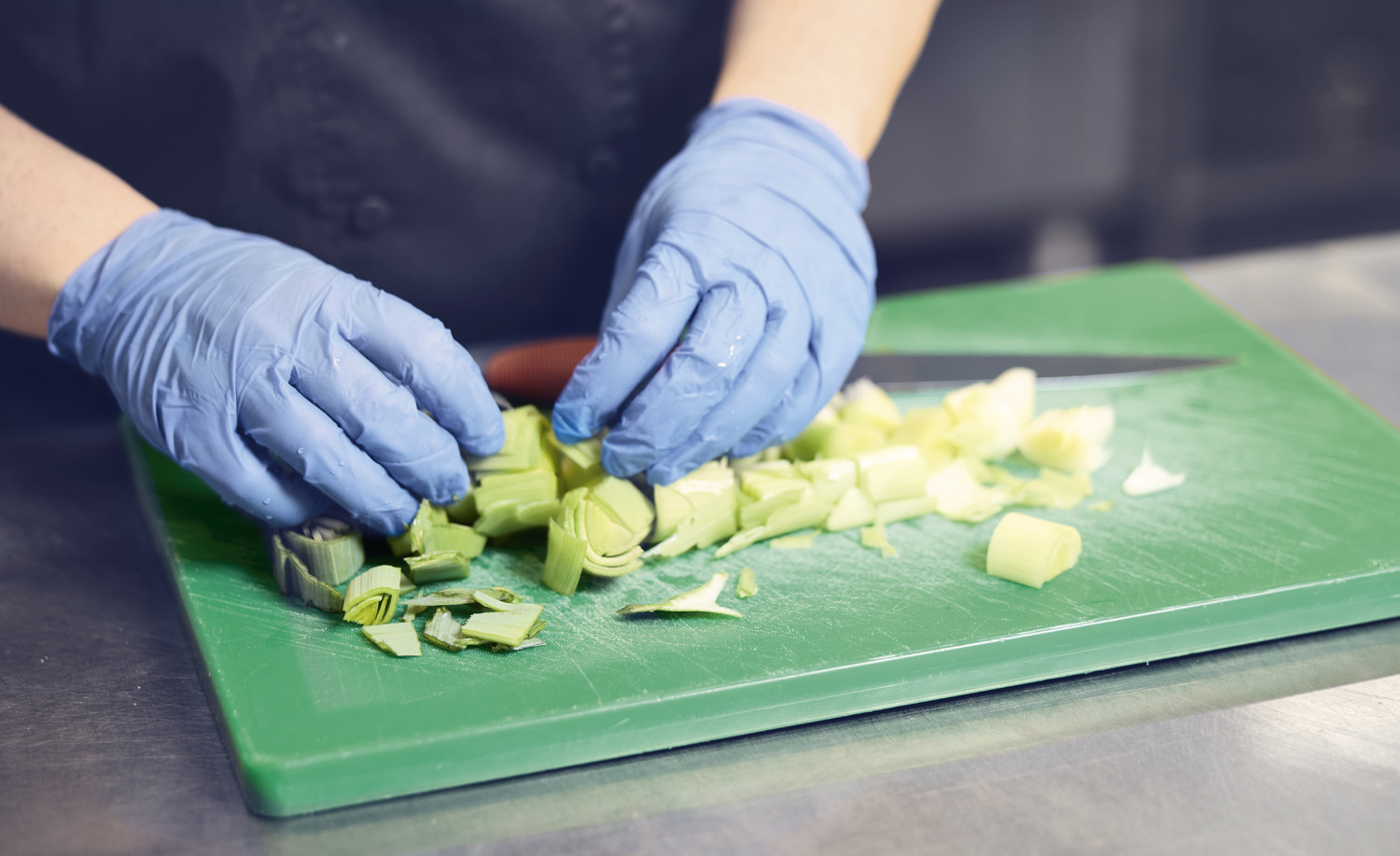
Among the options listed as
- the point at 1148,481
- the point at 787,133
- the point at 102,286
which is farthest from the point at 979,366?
the point at 102,286

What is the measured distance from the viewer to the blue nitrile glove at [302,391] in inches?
47.6

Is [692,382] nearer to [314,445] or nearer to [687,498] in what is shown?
[687,498]

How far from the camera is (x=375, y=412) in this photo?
1.21m

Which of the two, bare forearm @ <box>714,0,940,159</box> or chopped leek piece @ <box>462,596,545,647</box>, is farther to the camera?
bare forearm @ <box>714,0,940,159</box>

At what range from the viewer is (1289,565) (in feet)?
4.14

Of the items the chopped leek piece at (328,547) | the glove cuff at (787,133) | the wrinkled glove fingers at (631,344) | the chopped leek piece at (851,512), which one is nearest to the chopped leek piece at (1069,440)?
the chopped leek piece at (851,512)

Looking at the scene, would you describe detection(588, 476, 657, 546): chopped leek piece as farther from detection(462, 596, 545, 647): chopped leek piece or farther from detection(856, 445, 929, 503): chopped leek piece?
detection(856, 445, 929, 503): chopped leek piece

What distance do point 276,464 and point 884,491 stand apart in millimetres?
727

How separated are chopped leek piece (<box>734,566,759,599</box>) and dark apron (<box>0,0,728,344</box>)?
91 centimetres

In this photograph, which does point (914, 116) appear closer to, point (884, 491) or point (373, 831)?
point (884, 491)

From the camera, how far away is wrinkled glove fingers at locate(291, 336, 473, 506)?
1.21m

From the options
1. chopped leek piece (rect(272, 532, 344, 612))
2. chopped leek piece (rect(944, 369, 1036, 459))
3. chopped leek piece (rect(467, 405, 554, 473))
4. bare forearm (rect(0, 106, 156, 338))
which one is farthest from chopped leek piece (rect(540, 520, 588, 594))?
bare forearm (rect(0, 106, 156, 338))

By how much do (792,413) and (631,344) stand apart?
26 cm

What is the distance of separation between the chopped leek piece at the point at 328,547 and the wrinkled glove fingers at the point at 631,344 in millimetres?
268
